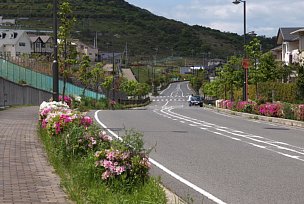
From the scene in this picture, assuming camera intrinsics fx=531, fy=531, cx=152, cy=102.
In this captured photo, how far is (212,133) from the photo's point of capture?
67.6ft

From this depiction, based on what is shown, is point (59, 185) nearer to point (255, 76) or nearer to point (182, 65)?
point (255, 76)

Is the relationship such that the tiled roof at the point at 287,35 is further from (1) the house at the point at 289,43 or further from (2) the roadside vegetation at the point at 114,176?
(2) the roadside vegetation at the point at 114,176

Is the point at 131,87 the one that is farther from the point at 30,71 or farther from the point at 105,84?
the point at 30,71

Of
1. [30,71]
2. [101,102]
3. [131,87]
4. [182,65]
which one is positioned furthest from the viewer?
[182,65]

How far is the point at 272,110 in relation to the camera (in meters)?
30.2

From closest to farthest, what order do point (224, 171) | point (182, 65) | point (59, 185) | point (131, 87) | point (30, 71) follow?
point (59, 185) < point (224, 171) < point (30, 71) < point (131, 87) < point (182, 65)

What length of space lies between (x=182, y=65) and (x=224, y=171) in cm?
18407

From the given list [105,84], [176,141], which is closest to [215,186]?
[176,141]

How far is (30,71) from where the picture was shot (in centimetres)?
4878

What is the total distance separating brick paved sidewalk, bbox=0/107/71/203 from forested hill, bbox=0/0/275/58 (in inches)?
5257

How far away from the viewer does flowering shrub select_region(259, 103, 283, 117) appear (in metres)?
29.6

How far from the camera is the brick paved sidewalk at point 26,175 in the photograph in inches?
307

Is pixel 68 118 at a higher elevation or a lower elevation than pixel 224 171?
higher

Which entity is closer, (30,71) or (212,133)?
(212,133)
